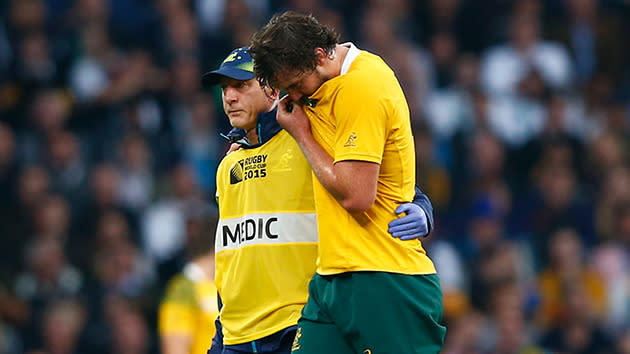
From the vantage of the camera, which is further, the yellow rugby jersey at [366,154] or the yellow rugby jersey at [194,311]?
the yellow rugby jersey at [194,311]

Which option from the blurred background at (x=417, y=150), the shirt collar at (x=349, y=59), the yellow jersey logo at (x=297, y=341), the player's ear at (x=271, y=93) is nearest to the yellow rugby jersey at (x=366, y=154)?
the shirt collar at (x=349, y=59)

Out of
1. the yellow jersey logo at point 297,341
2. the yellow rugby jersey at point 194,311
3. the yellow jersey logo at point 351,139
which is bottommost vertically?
the yellow rugby jersey at point 194,311

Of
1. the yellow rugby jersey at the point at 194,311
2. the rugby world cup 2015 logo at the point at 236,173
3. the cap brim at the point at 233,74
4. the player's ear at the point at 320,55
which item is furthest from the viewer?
the yellow rugby jersey at the point at 194,311

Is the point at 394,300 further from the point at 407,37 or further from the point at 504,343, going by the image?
the point at 407,37

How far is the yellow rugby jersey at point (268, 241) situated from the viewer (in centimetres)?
506

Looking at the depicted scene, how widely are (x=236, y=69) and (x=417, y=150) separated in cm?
602

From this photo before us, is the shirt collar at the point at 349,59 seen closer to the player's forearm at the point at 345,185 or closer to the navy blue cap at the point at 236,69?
the player's forearm at the point at 345,185

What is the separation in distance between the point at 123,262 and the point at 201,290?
143 inches

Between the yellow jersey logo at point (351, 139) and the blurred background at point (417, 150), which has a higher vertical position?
the yellow jersey logo at point (351, 139)

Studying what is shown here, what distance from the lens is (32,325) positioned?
970cm

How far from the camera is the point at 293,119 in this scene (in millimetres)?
4883

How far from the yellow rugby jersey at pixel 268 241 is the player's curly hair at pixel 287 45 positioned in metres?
0.55

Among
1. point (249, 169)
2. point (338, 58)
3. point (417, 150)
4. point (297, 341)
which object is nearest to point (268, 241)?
point (249, 169)

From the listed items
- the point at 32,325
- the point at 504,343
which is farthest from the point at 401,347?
the point at 32,325
